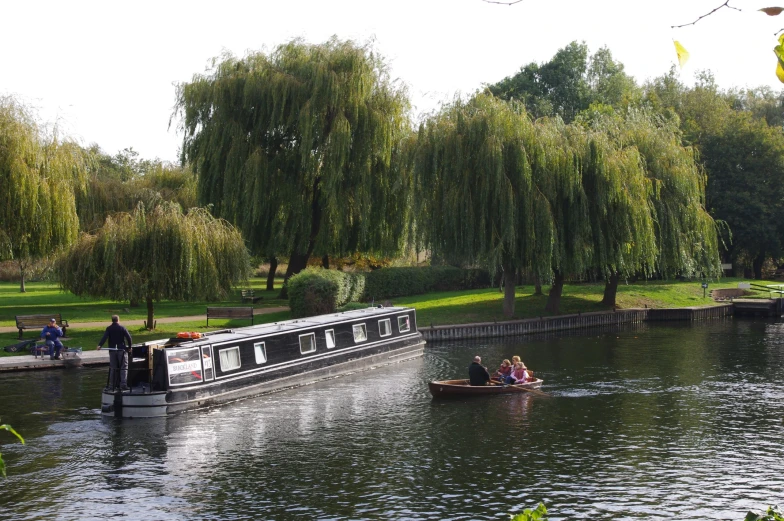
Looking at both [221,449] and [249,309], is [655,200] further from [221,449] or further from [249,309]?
[221,449]

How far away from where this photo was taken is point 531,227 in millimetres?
40094

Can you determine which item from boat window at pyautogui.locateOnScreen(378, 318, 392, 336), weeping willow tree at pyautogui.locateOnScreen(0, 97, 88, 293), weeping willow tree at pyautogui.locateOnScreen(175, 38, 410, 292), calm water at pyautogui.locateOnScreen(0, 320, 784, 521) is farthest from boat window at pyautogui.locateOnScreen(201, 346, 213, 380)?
weeping willow tree at pyautogui.locateOnScreen(175, 38, 410, 292)

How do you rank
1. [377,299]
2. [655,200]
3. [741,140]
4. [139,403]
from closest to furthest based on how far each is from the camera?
[139,403], [655,200], [377,299], [741,140]

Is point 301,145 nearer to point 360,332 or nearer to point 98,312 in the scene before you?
point 98,312

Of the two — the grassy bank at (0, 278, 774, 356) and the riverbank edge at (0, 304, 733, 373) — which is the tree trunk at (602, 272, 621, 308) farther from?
the riverbank edge at (0, 304, 733, 373)

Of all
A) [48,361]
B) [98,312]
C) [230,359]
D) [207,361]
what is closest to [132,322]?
[98,312]

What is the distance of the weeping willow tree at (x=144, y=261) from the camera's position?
33.7 metres

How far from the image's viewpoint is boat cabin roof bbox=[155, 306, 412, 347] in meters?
25.5

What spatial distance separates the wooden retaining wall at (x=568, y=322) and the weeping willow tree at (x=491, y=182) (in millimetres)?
3277

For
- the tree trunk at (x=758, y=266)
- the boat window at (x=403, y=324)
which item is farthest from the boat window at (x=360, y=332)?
the tree trunk at (x=758, y=266)

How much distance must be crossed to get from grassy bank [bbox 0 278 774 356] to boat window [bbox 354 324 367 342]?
27.0ft

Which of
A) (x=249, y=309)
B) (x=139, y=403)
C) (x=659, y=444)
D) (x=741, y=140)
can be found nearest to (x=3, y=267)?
(x=249, y=309)

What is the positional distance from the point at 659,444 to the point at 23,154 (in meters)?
28.3

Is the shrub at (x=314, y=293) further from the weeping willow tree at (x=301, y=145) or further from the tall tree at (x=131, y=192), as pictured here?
the tall tree at (x=131, y=192)
